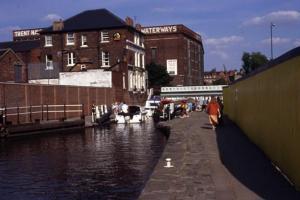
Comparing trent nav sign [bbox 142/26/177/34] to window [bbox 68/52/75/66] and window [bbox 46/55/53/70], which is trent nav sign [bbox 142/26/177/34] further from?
window [bbox 68/52/75/66]

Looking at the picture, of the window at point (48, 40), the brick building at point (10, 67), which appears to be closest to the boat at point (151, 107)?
the brick building at point (10, 67)

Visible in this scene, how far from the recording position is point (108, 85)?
A: 6662 centimetres

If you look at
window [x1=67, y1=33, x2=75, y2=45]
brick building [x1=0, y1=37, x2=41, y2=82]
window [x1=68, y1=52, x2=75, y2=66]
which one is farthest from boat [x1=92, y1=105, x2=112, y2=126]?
brick building [x1=0, y1=37, x2=41, y2=82]

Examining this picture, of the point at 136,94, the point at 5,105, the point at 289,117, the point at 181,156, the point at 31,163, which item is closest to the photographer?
the point at 289,117

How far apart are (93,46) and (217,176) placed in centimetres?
6342

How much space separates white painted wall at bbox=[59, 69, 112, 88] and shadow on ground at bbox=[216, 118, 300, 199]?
152ft

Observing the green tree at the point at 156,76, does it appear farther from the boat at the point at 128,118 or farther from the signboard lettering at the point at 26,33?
the boat at the point at 128,118

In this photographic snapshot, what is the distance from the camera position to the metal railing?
1486 inches

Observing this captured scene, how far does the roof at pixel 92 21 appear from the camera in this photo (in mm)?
74188

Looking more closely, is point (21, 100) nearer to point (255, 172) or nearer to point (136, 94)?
point (255, 172)

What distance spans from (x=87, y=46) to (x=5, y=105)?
36353mm

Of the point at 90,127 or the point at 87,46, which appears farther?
the point at 87,46

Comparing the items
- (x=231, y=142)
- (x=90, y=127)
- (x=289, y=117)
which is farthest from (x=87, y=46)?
(x=289, y=117)

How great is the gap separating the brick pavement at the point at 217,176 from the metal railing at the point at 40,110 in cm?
1846
